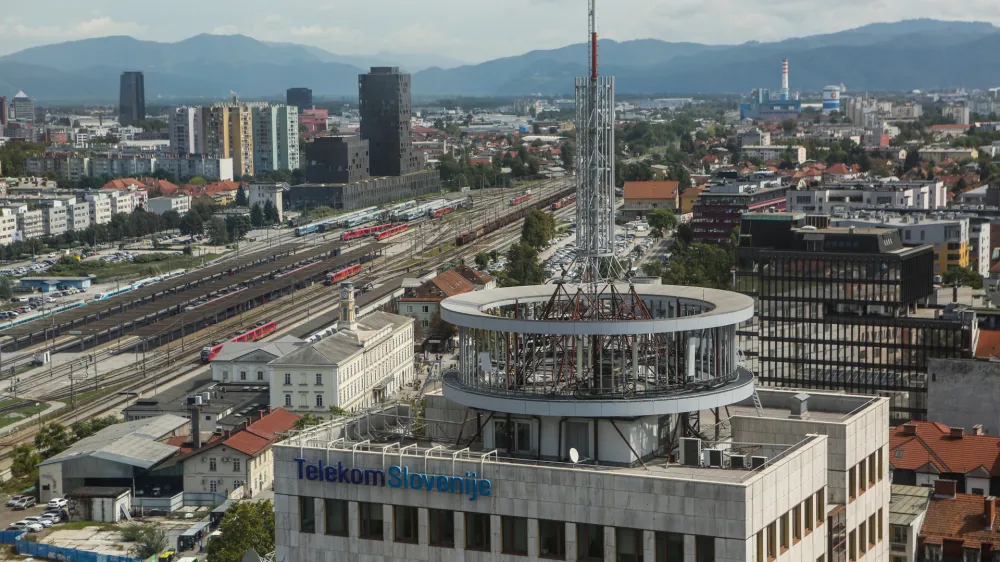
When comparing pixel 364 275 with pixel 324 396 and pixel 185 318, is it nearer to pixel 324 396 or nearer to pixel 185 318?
pixel 185 318

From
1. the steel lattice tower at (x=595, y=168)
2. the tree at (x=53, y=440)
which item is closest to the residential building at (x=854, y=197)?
the tree at (x=53, y=440)

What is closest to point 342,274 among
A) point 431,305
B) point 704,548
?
point 431,305

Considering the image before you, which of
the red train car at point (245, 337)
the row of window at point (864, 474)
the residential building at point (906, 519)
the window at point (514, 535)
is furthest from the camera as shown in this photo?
the red train car at point (245, 337)

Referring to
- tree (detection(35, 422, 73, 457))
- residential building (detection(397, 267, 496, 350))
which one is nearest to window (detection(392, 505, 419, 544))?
tree (detection(35, 422, 73, 457))

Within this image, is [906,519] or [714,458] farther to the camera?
[906,519]

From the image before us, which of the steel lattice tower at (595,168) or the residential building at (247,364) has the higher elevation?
the steel lattice tower at (595,168)

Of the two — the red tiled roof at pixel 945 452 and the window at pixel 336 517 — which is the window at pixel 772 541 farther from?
the red tiled roof at pixel 945 452

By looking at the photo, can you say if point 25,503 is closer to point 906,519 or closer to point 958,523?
point 906,519
